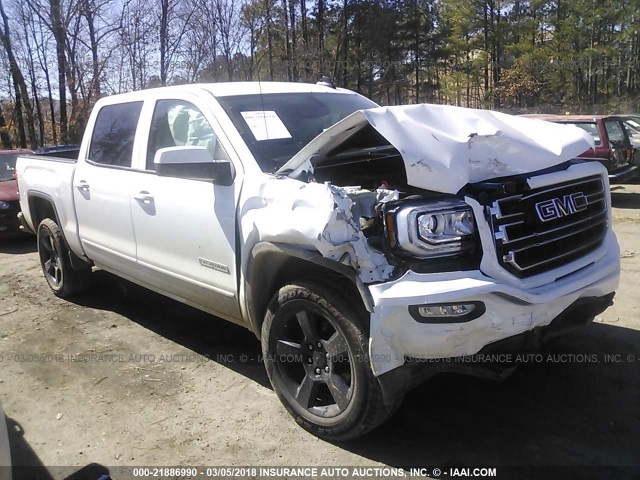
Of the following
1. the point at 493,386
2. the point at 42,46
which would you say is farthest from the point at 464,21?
the point at 493,386

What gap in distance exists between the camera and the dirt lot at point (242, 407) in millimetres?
3037

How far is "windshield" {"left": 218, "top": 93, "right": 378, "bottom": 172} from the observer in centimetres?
362

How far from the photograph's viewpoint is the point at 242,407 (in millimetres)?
3594

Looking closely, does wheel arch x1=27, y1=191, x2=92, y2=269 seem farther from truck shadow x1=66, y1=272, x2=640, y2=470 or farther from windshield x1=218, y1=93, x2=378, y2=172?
windshield x1=218, y1=93, x2=378, y2=172

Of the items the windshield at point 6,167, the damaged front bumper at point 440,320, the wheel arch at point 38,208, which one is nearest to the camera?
the damaged front bumper at point 440,320

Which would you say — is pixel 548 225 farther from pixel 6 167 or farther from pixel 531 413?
pixel 6 167

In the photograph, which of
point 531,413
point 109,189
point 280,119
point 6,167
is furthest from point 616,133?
point 6,167

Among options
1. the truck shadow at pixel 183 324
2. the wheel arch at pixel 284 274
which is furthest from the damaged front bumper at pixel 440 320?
the truck shadow at pixel 183 324

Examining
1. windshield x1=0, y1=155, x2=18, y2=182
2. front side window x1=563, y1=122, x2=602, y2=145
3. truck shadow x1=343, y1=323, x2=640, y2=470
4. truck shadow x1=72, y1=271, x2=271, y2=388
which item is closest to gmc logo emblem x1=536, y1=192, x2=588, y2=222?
truck shadow x1=343, y1=323, x2=640, y2=470

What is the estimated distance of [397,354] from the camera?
265cm

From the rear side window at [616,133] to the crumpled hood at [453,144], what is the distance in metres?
9.11

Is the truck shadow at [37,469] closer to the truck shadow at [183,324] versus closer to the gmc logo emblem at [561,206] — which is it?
the truck shadow at [183,324]

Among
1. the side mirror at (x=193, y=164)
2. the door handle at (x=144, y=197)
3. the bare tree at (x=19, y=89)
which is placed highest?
the bare tree at (x=19, y=89)

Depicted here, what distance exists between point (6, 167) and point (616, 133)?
11.6 m
